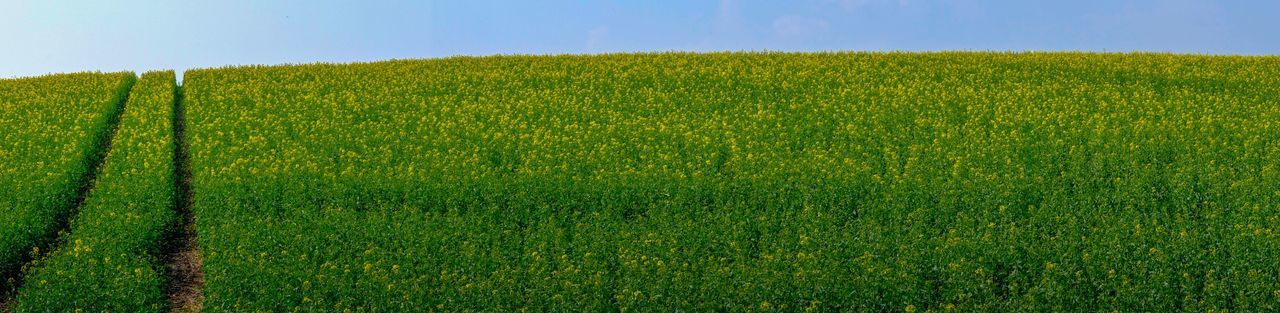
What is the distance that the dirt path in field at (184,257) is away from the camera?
20297 millimetres

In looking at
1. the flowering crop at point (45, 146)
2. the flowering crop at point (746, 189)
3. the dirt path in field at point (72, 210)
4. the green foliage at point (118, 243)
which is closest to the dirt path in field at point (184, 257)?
the green foliage at point (118, 243)

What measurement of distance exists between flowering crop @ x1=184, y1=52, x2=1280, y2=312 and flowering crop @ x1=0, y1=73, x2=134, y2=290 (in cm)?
253

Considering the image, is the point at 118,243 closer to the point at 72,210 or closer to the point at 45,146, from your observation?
the point at 72,210

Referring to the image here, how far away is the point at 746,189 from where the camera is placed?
958 inches

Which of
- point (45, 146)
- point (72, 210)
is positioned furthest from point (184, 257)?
point (45, 146)

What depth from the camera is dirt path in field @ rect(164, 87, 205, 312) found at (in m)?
20.3

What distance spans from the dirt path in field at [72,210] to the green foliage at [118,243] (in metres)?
0.22

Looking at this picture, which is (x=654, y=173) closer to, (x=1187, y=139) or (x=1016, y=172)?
(x=1016, y=172)

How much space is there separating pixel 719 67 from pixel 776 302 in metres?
19.3

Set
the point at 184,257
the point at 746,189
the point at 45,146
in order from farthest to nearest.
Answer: the point at 45,146, the point at 746,189, the point at 184,257

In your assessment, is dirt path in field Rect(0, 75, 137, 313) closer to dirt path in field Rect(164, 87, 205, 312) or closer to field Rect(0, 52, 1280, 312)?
field Rect(0, 52, 1280, 312)

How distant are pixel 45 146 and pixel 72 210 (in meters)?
6.15

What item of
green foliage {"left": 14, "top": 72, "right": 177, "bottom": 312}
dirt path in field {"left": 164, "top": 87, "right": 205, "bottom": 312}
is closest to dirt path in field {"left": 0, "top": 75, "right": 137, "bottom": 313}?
green foliage {"left": 14, "top": 72, "right": 177, "bottom": 312}

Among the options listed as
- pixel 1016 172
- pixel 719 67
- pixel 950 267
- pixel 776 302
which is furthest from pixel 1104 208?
pixel 719 67
